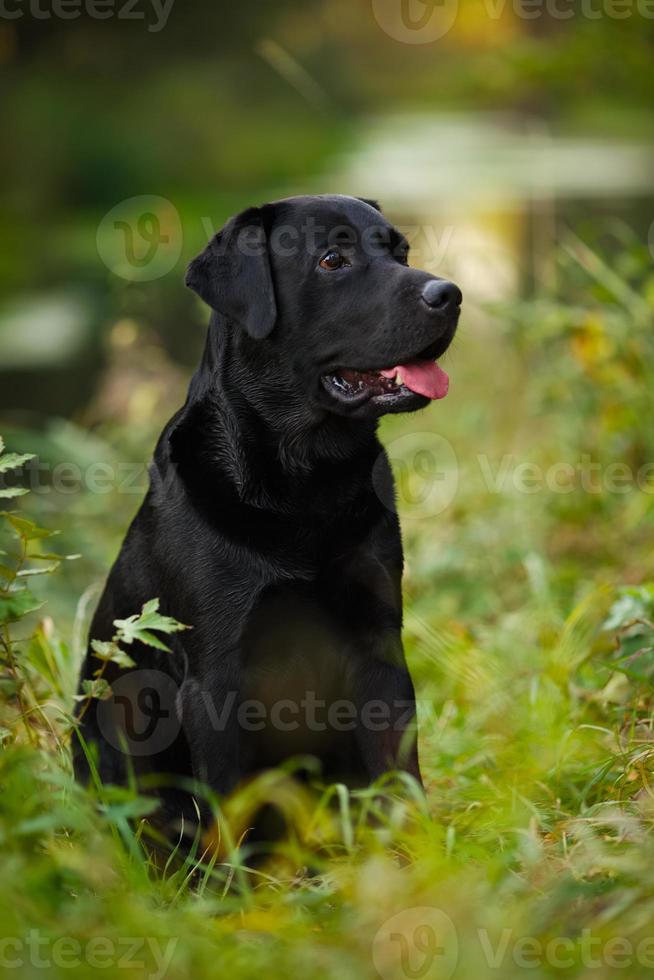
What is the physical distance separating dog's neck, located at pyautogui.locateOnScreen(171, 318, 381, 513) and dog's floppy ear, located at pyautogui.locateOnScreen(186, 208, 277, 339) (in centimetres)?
10

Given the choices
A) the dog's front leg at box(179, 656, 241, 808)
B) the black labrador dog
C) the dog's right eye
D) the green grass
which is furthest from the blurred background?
the dog's right eye

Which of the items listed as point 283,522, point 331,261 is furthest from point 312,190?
point 283,522

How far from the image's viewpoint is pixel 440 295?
259 cm

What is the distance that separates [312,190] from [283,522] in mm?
16071

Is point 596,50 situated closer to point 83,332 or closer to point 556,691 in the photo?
point 556,691

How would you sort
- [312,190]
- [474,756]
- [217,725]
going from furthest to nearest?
[312,190]
[474,756]
[217,725]

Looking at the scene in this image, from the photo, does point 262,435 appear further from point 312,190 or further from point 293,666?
point 312,190

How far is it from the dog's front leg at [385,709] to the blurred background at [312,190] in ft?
4.19

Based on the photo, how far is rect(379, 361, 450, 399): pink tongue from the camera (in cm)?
266

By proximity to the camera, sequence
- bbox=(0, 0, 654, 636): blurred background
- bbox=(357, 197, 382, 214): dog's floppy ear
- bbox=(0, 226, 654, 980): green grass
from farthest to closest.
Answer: bbox=(0, 0, 654, 636): blurred background < bbox=(357, 197, 382, 214): dog's floppy ear < bbox=(0, 226, 654, 980): green grass

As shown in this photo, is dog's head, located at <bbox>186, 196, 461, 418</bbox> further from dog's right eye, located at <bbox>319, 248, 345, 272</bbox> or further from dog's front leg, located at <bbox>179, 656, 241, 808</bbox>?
dog's front leg, located at <bbox>179, 656, 241, 808</bbox>

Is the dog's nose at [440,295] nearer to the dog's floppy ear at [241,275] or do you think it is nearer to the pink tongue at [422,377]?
the pink tongue at [422,377]

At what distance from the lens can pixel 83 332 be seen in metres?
9.93

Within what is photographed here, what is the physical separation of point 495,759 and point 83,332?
7.65 meters
